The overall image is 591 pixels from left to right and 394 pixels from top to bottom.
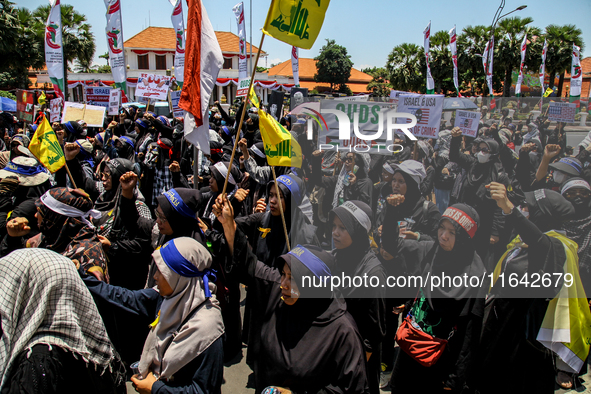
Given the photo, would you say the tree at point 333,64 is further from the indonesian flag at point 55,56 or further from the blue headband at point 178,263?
the blue headband at point 178,263

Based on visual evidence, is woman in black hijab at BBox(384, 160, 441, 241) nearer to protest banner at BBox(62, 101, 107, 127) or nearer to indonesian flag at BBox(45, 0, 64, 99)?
protest banner at BBox(62, 101, 107, 127)

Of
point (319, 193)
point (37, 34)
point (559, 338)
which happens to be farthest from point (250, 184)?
point (37, 34)

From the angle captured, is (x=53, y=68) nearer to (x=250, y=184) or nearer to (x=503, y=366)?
(x=250, y=184)

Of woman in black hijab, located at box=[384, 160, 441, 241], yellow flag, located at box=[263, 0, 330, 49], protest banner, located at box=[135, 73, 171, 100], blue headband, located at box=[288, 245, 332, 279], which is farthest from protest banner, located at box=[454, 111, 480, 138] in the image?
protest banner, located at box=[135, 73, 171, 100]

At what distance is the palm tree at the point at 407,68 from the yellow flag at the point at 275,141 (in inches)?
1440

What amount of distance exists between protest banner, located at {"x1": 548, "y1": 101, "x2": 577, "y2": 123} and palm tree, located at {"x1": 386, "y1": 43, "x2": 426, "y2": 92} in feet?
101

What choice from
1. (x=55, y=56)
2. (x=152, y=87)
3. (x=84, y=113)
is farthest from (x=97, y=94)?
(x=84, y=113)

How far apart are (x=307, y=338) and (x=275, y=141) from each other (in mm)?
1500

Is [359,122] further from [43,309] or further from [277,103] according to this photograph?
[277,103]

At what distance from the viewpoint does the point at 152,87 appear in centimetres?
970

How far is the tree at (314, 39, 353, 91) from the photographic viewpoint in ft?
196

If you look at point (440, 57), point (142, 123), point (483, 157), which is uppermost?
point (440, 57)

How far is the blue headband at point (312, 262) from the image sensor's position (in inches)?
85.5

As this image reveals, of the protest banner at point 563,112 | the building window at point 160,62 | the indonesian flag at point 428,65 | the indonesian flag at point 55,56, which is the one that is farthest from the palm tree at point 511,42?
the building window at point 160,62
